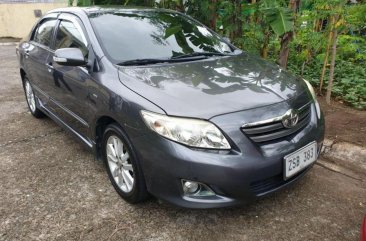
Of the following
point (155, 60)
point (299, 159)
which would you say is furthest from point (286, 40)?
point (299, 159)

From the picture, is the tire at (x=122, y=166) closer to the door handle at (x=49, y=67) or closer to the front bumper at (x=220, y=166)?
the front bumper at (x=220, y=166)

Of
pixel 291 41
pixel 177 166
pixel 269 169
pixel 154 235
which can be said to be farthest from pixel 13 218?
pixel 291 41

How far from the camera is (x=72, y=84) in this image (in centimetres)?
335

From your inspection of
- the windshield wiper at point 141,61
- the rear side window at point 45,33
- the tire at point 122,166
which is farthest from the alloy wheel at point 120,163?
the rear side window at point 45,33

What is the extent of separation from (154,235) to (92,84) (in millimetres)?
1359

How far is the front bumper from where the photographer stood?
2240 millimetres

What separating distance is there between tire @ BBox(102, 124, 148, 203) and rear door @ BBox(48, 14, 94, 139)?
349 mm

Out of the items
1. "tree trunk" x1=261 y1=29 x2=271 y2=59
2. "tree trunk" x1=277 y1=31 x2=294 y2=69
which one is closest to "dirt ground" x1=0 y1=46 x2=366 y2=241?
"tree trunk" x1=277 y1=31 x2=294 y2=69

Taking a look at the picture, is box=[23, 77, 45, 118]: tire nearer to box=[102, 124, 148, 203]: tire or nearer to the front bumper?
box=[102, 124, 148, 203]: tire

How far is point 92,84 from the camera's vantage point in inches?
118

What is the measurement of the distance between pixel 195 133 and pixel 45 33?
2.99 m

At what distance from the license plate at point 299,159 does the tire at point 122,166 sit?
1046 millimetres

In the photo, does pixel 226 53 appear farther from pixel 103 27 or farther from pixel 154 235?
pixel 154 235

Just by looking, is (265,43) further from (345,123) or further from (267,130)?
(267,130)
